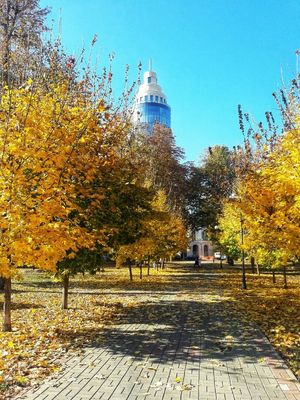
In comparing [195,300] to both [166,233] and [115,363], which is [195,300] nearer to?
[115,363]

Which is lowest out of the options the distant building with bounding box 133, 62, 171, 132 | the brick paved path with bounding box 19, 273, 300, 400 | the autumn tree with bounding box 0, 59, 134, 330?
the brick paved path with bounding box 19, 273, 300, 400

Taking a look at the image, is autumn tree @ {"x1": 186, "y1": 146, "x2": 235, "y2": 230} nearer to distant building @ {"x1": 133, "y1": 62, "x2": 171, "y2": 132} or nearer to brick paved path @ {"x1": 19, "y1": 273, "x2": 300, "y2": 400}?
brick paved path @ {"x1": 19, "y1": 273, "x2": 300, "y2": 400}

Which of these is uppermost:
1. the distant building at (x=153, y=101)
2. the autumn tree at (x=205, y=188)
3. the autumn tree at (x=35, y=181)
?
the distant building at (x=153, y=101)

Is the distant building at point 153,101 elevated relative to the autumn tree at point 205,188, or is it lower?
elevated

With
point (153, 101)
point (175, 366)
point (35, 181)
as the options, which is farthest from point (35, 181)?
point (153, 101)

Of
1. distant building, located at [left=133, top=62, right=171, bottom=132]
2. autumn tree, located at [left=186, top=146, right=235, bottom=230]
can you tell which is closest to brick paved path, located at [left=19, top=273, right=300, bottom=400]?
autumn tree, located at [left=186, top=146, right=235, bottom=230]

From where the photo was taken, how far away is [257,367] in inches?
240

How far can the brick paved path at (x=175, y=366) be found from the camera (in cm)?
497

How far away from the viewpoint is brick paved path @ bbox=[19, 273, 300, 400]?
4969mm

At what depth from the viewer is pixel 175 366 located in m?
6.13

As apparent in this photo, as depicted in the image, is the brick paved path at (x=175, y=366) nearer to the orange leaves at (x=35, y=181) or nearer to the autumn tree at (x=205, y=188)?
the orange leaves at (x=35, y=181)

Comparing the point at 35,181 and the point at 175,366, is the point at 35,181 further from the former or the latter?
the point at 175,366

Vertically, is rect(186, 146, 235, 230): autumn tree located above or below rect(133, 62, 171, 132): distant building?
below

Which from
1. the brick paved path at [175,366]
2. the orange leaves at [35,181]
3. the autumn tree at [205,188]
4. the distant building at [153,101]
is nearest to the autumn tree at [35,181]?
the orange leaves at [35,181]
